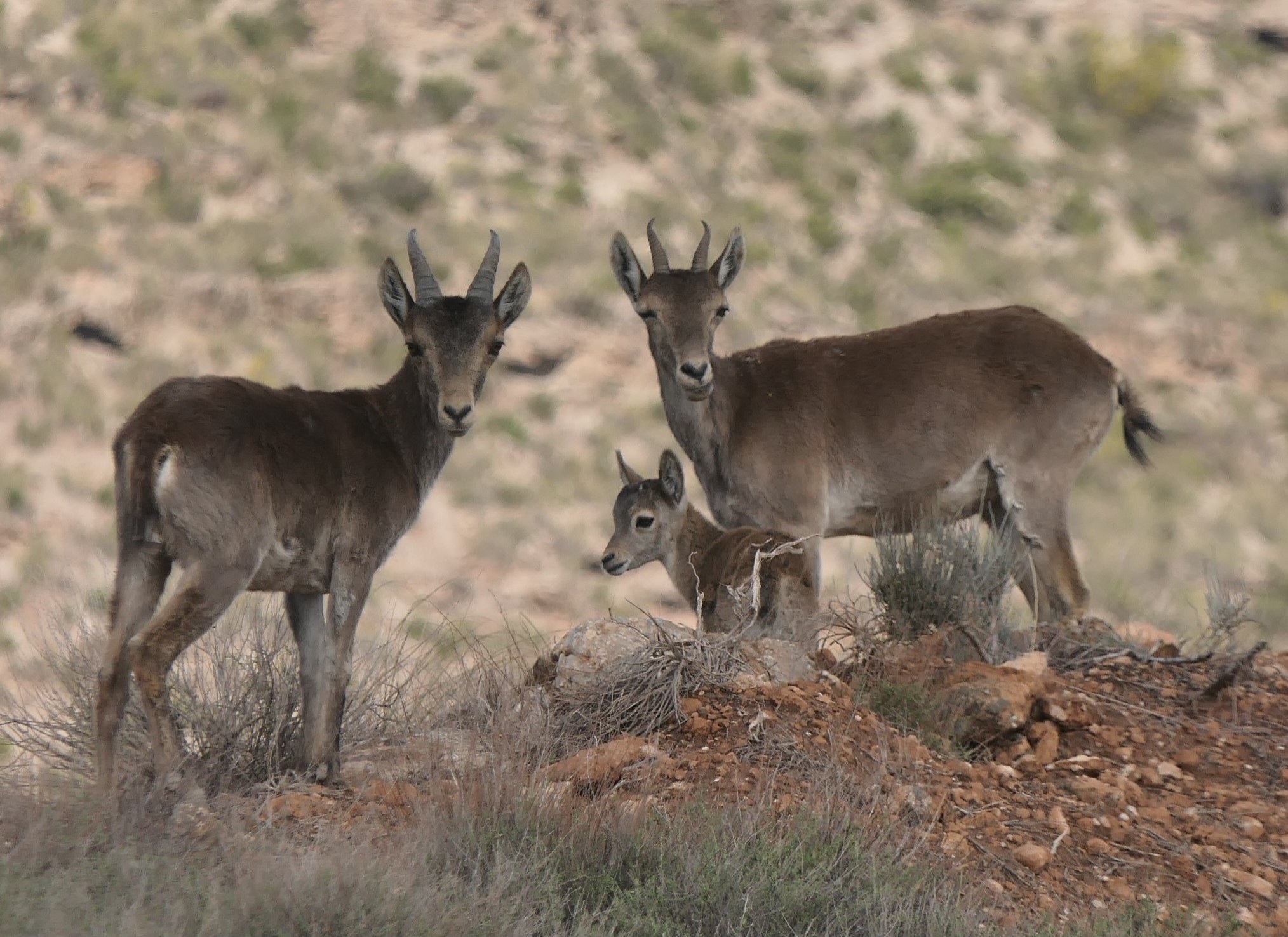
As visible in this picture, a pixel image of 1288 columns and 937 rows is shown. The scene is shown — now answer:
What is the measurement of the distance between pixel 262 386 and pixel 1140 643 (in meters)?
5.90

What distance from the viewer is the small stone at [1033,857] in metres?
6.55

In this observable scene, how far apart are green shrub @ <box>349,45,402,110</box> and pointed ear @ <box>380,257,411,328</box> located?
24.4 metres

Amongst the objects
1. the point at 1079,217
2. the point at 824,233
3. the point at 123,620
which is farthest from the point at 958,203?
the point at 123,620

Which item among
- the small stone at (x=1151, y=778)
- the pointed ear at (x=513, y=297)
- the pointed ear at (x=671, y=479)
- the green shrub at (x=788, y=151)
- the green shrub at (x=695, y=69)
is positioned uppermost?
the green shrub at (x=695, y=69)

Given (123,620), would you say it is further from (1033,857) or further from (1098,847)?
(1098,847)

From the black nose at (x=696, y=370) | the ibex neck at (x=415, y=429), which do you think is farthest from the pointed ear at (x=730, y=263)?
the ibex neck at (x=415, y=429)

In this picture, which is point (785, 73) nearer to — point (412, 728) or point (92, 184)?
point (92, 184)

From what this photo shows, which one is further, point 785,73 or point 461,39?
point 785,73

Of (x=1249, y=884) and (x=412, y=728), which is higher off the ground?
(x=412, y=728)

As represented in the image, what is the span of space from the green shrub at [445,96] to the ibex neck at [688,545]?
23.4m

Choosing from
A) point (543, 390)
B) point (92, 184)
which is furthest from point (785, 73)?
point (92, 184)

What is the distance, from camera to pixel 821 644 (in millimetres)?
9297

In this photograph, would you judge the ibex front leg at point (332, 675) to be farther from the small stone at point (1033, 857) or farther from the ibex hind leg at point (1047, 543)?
the ibex hind leg at point (1047, 543)

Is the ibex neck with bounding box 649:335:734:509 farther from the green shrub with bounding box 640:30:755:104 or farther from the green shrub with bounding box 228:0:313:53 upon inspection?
the green shrub with bounding box 640:30:755:104
